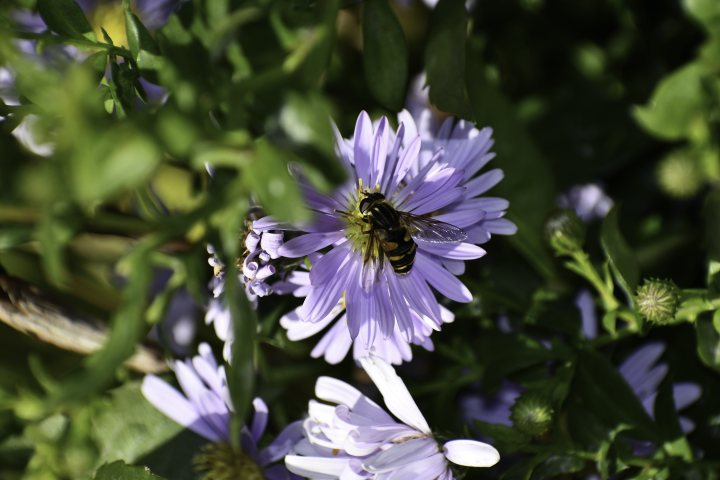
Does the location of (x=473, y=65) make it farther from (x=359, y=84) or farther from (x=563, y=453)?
(x=563, y=453)

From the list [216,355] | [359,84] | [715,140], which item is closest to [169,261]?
[216,355]

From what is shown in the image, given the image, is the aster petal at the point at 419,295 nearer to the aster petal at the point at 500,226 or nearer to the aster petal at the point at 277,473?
the aster petal at the point at 500,226

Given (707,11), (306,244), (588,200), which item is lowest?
(306,244)

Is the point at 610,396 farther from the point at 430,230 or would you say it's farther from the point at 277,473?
the point at 277,473

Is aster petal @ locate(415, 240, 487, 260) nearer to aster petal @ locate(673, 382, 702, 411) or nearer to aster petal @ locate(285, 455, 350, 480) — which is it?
aster petal @ locate(285, 455, 350, 480)

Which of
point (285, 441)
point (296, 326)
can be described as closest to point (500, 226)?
point (296, 326)

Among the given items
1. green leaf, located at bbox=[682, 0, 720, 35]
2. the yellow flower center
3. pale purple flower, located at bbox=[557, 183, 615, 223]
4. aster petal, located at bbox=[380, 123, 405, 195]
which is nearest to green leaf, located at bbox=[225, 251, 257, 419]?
aster petal, located at bbox=[380, 123, 405, 195]
